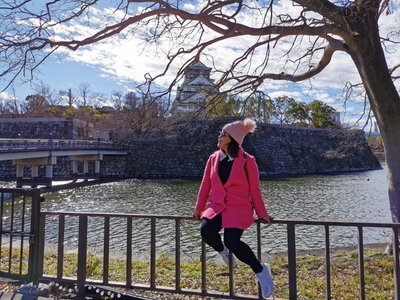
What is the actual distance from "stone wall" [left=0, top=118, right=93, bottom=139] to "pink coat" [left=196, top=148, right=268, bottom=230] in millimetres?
43359

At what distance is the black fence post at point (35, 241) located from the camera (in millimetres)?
3838

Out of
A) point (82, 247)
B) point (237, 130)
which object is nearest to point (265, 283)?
point (237, 130)

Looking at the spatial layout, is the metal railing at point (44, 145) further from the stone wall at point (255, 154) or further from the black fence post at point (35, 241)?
the black fence post at point (35, 241)

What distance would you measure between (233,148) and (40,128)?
45.7 metres

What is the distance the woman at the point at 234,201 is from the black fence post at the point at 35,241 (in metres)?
1.79

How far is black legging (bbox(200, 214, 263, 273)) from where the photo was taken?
306 centimetres

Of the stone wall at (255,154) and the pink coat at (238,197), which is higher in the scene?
the stone wall at (255,154)

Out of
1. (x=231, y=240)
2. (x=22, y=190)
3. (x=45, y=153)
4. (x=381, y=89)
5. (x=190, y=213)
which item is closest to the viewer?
(x=231, y=240)

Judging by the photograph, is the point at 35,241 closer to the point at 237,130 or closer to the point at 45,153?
the point at 237,130

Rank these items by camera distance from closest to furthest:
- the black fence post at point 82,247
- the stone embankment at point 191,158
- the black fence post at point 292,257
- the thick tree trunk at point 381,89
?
the black fence post at point 292,257, the black fence post at point 82,247, the thick tree trunk at point 381,89, the stone embankment at point 191,158

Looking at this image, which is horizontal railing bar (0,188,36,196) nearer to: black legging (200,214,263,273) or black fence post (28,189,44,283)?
black fence post (28,189,44,283)

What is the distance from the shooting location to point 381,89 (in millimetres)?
5484

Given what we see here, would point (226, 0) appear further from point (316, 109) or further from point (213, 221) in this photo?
point (316, 109)

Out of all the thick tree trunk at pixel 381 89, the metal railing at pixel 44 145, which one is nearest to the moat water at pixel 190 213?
the thick tree trunk at pixel 381 89
